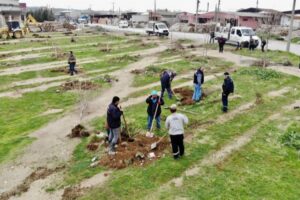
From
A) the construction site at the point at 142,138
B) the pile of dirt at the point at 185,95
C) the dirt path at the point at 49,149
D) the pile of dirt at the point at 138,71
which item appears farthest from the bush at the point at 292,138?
the pile of dirt at the point at 138,71

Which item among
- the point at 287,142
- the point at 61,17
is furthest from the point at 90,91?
the point at 61,17

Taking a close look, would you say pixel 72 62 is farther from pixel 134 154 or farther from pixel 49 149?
pixel 134 154

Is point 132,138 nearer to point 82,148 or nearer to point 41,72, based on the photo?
point 82,148

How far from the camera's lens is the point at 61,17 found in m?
145

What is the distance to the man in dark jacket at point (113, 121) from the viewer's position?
1195 cm

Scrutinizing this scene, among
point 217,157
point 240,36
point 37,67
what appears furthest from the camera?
point 240,36

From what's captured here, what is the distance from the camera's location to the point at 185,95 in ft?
65.9

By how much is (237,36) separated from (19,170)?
34067mm

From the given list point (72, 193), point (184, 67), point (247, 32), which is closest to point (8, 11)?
point (247, 32)

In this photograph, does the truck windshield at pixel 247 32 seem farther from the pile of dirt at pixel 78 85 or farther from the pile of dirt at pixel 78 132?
the pile of dirt at pixel 78 132

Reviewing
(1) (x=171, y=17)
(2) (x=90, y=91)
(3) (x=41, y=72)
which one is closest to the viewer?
(2) (x=90, y=91)

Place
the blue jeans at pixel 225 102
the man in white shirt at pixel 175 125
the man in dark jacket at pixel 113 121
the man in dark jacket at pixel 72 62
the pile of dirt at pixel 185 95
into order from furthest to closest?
1. the man in dark jacket at pixel 72 62
2. the pile of dirt at pixel 185 95
3. the blue jeans at pixel 225 102
4. the man in dark jacket at pixel 113 121
5. the man in white shirt at pixel 175 125

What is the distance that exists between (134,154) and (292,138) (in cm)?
607

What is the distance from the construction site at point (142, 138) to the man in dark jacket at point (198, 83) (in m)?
0.50
